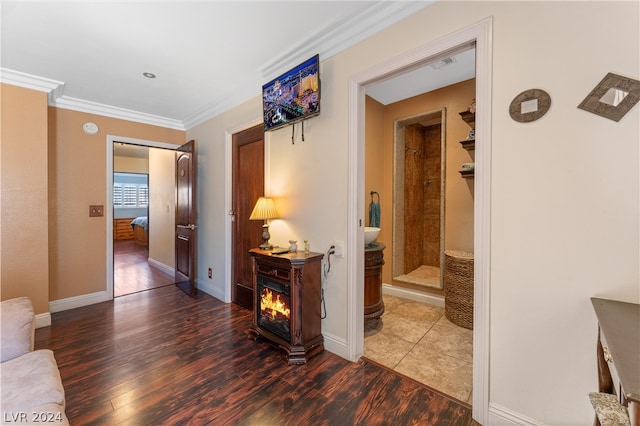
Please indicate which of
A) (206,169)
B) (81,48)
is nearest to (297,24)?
(81,48)

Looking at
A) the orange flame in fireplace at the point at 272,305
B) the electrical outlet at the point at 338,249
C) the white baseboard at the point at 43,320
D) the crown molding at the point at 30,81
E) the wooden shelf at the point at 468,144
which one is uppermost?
the crown molding at the point at 30,81

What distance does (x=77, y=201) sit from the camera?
343 centimetres

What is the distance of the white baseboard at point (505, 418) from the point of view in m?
1.39

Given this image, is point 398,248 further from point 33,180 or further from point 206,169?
point 33,180

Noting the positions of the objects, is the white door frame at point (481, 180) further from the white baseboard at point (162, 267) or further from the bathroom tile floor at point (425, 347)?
the white baseboard at point (162, 267)

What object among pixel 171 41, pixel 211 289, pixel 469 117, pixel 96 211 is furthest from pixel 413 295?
pixel 96 211

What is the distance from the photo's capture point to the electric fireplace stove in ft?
6.98

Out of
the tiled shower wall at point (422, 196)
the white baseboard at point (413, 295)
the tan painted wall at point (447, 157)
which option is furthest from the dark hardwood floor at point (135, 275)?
the tiled shower wall at point (422, 196)

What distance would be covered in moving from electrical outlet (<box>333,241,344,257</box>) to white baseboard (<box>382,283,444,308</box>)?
1858mm

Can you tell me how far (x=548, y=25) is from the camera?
133 cm

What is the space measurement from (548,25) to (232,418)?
2778 millimetres

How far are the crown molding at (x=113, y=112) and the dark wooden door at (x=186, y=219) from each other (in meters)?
0.54

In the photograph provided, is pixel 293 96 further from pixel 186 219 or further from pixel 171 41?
pixel 186 219

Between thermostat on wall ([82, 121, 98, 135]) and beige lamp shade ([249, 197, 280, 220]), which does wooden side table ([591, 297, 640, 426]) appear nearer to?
beige lamp shade ([249, 197, 280, 220])
